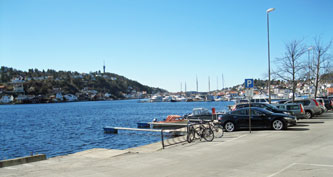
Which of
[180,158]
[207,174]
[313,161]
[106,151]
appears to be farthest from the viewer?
[106,151]

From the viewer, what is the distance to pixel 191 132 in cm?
1534

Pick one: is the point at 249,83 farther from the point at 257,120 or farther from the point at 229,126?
the point at 229,126

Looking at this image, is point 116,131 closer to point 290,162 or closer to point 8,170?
point 8,170

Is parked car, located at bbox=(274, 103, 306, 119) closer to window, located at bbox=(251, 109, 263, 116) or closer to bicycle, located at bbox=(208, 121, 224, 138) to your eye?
window, located at bbox=(251, 109, 263, 116)

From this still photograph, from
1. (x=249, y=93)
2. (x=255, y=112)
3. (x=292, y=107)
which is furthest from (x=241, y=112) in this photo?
(x=292, y=107)

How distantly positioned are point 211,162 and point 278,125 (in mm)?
9891

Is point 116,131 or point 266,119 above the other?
point 266,119

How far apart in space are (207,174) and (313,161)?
3565 mm

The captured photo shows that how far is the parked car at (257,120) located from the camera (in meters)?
18.3

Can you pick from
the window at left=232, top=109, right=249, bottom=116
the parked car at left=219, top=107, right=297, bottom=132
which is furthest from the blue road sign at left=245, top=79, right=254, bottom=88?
the window at left=232, top=109, right=249, bottom=116

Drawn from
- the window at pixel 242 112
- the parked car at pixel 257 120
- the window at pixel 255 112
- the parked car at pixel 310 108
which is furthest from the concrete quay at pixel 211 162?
the parked car at pixel 310 108

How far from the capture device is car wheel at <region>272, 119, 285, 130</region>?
59.7 ft

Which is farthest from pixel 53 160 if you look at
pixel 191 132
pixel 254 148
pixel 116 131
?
pixel 116 131

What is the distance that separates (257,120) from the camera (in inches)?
739
